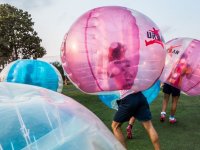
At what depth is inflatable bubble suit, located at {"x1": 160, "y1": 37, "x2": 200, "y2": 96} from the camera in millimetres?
5711

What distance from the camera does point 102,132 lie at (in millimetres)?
1731

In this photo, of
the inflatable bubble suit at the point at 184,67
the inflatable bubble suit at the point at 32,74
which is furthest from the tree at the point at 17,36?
the inflatable bubble suit at the point at 184,67

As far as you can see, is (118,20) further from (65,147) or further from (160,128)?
(160,128)

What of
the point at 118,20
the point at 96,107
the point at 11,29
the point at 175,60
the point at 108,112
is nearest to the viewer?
the point at 118,20

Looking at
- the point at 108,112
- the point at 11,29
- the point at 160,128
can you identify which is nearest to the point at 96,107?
the point at 108,112

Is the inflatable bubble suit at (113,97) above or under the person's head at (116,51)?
under

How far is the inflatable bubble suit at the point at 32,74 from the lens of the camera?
761 centimetres

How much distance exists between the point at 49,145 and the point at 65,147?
7 centimetres

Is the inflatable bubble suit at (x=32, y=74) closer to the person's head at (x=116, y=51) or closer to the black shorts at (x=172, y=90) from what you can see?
the black shorts at (x=172, y=90)

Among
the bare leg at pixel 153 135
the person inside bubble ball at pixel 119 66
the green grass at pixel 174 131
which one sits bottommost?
the green grass at pixel 174 131

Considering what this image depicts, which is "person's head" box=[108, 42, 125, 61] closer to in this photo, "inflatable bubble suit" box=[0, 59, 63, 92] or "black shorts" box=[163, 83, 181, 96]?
"black shorts" box=[163, 83, 181, 96]

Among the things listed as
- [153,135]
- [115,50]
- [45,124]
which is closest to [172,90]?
[153,135]

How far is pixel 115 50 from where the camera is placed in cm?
382

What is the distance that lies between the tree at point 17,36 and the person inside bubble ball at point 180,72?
32666mm
